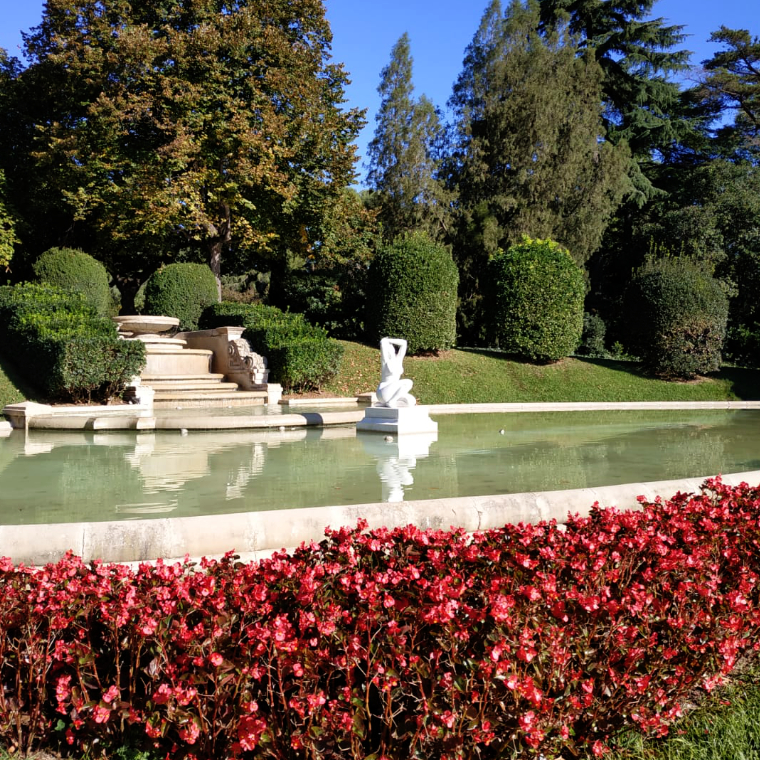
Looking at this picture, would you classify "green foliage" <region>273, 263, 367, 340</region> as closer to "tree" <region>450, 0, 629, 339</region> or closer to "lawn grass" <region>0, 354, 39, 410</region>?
"tree" <region>450, 0, 629, 339</region>

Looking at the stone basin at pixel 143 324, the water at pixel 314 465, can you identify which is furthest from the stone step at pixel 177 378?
the water at pixel 314 465

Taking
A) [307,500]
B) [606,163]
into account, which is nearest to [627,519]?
[307,500]

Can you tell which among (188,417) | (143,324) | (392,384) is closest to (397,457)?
(392,384)

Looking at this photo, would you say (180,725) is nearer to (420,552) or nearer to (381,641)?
(381,641)

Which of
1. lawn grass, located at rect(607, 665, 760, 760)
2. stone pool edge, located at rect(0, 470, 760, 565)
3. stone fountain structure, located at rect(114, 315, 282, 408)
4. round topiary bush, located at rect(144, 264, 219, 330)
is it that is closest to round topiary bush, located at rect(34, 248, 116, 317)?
round topiary bush, located at rect(144, 264, 219, 330)

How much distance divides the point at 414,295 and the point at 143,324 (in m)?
7.19

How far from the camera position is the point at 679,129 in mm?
30938

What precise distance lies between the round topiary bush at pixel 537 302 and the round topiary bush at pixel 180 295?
853 cm

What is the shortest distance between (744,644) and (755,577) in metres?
0.32

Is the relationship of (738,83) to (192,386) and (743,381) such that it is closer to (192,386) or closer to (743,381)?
(743,381)

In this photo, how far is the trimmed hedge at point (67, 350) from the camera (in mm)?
11789

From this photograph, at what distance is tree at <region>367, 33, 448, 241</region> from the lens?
988 inches

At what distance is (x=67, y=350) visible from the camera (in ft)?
38.2

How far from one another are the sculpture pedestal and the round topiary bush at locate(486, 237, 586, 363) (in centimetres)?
1029
